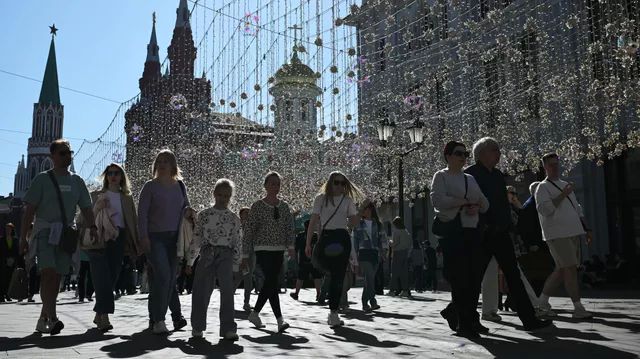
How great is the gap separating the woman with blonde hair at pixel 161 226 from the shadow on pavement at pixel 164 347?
48 cm

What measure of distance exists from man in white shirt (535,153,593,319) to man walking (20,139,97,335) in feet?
17.7

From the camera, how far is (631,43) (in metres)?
10.6

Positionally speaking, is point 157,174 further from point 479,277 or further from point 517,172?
point 517,172

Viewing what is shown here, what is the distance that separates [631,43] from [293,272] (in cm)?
2098

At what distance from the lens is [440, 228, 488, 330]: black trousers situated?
6.56 meters

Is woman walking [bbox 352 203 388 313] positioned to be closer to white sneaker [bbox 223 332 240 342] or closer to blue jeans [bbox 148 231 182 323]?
blue jeans [bbox 148 231 182 323]

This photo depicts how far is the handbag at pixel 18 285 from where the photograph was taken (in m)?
16.9

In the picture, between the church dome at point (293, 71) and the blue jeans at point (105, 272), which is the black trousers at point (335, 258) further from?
the church dome at point (293, 71)

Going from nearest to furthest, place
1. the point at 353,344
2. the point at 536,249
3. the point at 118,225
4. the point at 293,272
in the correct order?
the point at 353,344 → the point at 118,225 → the point at 536,249 → the point at 293,272

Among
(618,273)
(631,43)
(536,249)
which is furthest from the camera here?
(618,273)

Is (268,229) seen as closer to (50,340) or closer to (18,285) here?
(50,340)

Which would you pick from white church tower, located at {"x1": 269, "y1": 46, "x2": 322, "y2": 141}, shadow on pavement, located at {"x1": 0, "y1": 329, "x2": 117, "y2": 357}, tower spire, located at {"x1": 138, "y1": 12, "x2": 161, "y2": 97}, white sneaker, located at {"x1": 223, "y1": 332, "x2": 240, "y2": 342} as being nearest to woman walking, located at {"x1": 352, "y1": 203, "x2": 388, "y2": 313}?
white sneaker, located at {"x1": 223, "y1": 332, "x2": 240, "y2": 342}

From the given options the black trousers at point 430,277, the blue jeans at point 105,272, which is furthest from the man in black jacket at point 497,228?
the black trousers at point 430,277

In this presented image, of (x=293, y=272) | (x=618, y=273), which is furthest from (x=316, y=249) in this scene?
(x=293, y=272)
